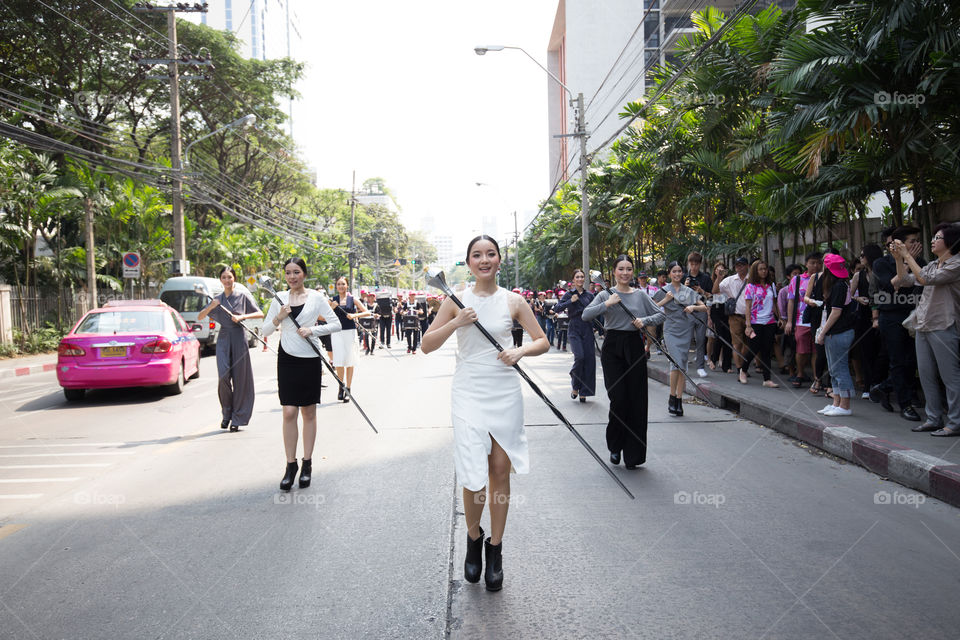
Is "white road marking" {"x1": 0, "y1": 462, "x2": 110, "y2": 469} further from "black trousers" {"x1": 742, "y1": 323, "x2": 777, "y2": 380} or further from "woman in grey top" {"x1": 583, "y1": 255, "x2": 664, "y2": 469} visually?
"black trousers" {"x1": 742, "y1": 323, "x2": 777, "y2": 380}

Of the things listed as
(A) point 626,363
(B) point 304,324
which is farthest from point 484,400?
(A) point 626,363

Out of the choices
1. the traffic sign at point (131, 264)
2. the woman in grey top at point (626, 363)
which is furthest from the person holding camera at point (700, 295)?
the traffic sign at point (131, 264)

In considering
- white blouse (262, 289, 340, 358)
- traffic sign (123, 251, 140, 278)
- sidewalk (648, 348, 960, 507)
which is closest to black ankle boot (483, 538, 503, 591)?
white blouse (262, 289, 340, 358)

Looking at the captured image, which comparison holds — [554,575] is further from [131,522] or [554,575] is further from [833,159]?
[833,159]

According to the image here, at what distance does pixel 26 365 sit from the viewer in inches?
671

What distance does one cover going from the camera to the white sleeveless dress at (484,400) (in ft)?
11.7

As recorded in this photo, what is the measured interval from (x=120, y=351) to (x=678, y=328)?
818 cm

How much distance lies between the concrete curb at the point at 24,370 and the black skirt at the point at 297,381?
42.5 feet

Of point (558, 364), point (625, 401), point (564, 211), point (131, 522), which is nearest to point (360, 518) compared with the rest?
point (131, 522)

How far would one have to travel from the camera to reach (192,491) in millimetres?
5574

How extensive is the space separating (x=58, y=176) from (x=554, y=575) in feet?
75.3

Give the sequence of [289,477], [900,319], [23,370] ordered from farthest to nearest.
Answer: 1. [23,370]
2. [900,319]
3. [289,477]

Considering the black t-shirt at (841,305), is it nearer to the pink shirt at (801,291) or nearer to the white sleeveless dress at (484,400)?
the pink shirt at (801,291)

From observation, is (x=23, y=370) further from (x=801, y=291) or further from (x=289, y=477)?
(x=801, y=291)
